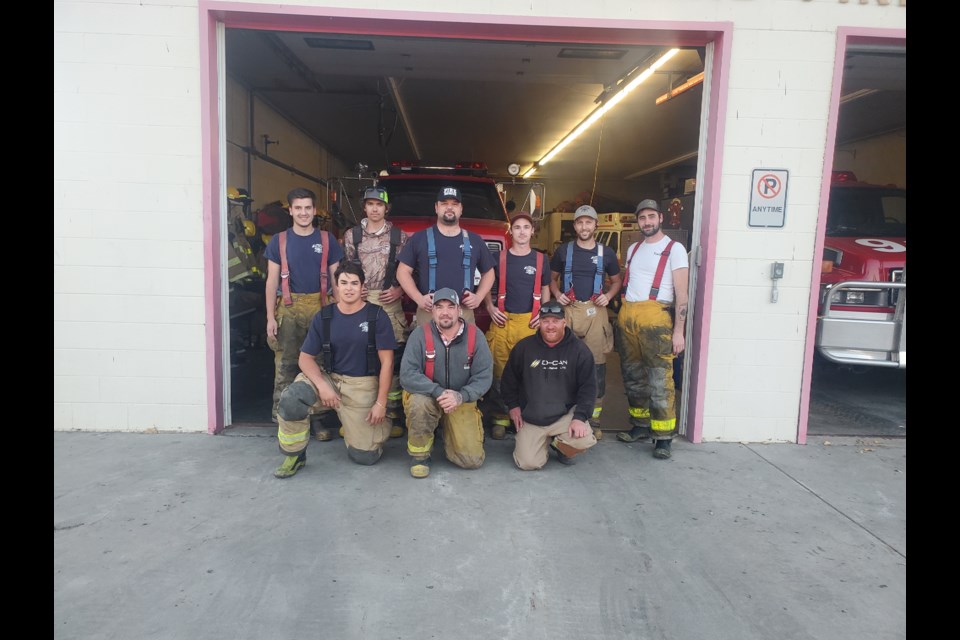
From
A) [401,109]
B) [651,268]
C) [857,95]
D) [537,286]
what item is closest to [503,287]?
[537,286]

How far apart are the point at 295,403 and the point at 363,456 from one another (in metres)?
0.64

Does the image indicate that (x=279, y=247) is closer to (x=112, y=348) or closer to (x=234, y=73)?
(x=112, y=348)

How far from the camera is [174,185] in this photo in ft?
14.9

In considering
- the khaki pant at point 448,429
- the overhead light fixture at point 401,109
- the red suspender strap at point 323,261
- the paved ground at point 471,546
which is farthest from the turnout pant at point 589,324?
the overhead light fixture at point 401,109

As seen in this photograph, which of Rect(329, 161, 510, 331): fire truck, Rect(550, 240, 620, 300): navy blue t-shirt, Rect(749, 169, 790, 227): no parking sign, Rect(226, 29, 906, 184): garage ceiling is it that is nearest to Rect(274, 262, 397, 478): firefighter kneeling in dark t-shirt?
Rect(550, 240, 620, 300): navy blue t-shirt

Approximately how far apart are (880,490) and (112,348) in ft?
19.1

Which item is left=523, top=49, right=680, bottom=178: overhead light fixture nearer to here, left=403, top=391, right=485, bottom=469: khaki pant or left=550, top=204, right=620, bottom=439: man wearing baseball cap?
left=550, top=204, right=620, bottom=439: man wearing baseball cap

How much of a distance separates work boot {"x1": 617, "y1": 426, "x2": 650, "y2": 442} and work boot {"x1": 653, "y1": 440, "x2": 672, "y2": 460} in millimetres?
311

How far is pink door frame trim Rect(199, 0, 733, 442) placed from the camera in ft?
14.6

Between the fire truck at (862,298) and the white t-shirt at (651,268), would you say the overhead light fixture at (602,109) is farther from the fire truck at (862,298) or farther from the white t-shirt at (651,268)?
the white t-shirt at (651,268)

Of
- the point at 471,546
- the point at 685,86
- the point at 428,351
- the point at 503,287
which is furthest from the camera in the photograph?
the point at 685,86

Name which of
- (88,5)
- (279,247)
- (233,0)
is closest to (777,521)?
(279,247)

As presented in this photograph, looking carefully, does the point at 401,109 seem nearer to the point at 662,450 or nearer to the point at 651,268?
the point at 651,268
